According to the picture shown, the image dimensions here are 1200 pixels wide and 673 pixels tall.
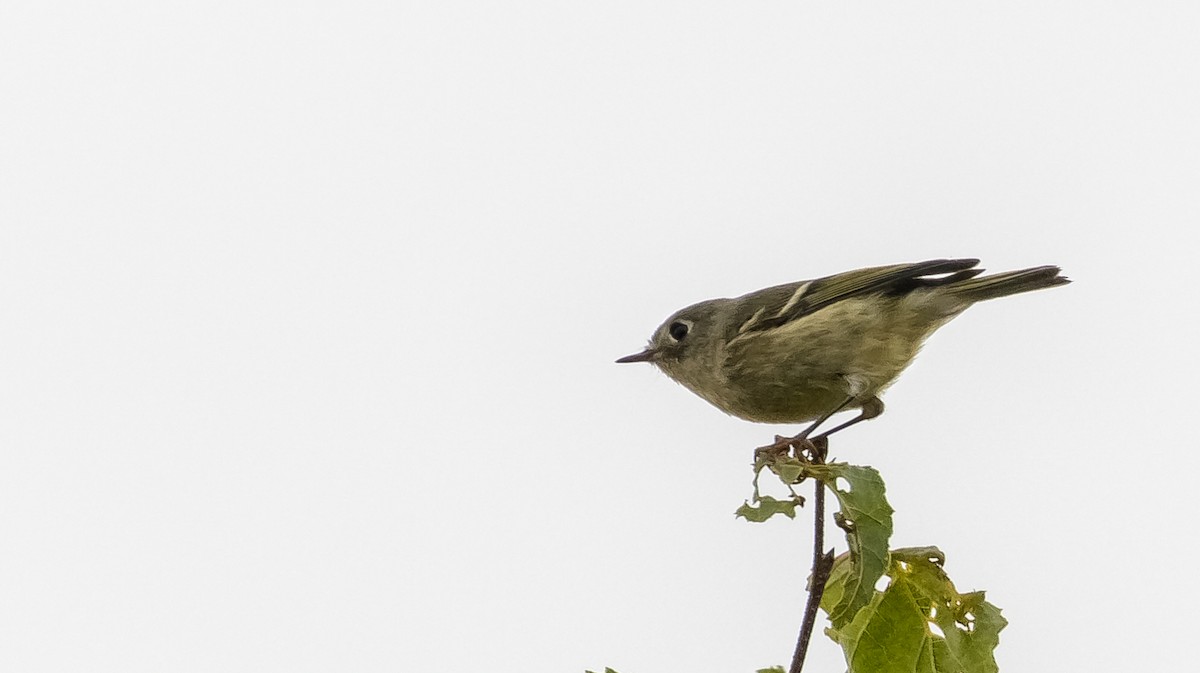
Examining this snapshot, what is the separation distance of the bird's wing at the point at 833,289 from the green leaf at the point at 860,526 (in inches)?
86.9

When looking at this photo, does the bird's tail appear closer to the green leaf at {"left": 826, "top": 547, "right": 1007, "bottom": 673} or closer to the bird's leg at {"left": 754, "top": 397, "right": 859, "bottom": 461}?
the bird's leg at {"left": 754, "top": 397, "right": 859, "bottom": 461}

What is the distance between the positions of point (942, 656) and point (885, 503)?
0.57 m

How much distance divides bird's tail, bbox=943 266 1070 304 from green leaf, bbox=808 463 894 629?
2.27 metres

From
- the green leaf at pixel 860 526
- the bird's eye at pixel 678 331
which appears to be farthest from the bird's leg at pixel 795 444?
the bird's eye at pixel 678 331

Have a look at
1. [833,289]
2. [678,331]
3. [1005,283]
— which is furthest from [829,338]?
[678,331]

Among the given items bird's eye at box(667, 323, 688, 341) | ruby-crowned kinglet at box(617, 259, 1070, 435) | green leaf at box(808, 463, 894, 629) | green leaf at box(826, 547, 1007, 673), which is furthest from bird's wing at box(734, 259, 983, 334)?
green leaf at box(808, 463, 894, 629)

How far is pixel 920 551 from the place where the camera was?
116 inches

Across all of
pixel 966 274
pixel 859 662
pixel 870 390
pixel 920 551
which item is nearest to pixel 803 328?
pixel 870 390

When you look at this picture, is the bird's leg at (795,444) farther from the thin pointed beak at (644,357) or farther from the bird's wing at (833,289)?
the thin pointed beak at (644,357)

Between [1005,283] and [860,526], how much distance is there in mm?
2460

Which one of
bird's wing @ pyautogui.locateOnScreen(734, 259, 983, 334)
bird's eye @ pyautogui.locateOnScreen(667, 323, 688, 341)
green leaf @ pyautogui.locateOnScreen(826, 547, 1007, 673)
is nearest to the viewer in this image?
green leaf @ pyautogui.locateOnScreen(826, 547, 1007, 673)

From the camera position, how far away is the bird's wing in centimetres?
479

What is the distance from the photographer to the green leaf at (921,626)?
108 inches

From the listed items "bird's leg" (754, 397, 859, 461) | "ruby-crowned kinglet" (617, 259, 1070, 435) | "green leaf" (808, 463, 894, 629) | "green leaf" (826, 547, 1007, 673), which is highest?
"ruby-crowned kinglet" (617, 259, 1070, 435)
